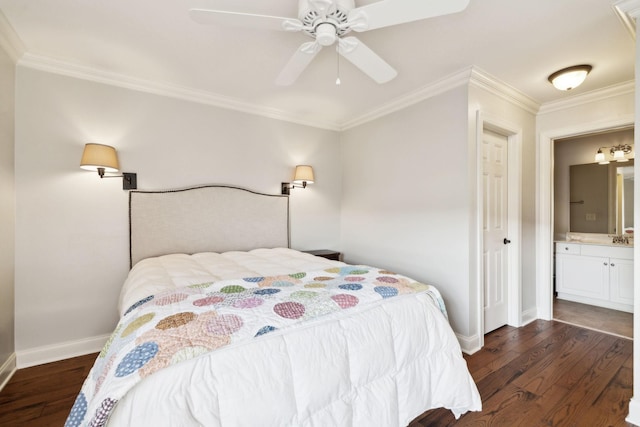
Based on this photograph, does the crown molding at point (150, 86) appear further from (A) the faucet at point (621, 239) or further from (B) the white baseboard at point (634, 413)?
(A) the faucet at point (621, 239)

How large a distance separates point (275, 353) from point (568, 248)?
4265 mm

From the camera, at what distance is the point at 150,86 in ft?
8.69

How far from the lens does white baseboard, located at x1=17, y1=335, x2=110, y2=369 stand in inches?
86.7

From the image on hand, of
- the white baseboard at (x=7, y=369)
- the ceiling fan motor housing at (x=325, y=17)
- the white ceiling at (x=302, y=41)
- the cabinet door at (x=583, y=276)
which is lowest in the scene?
the white baseboard at (x=7, y=369)

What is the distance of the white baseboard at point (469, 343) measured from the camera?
2.44 meters

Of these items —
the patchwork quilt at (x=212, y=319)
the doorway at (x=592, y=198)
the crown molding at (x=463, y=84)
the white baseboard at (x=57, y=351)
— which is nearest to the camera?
the patchwork quilt at (x=212, y=319)

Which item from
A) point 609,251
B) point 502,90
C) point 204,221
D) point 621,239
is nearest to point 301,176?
point 204,221

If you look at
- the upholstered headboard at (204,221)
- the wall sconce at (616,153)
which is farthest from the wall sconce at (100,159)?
the wall sconce at (616,153)

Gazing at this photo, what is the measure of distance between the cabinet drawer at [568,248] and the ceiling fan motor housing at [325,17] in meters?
3.98

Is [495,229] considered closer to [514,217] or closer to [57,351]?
[514,217]

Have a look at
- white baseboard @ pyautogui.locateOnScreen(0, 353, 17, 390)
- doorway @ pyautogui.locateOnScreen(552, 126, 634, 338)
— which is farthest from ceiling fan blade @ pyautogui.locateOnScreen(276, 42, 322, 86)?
doorway @ pyautogui.locateOnScreen(552, 126, 634, 338)

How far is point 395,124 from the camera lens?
3090mm

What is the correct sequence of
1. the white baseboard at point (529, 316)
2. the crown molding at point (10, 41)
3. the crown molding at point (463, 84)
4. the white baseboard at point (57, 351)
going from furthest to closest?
the white baseboard at point (529, 316) < the crown molding at point (463, 84) < the white baseboard at point (57, 351) < the crown molding at point (10, 41)

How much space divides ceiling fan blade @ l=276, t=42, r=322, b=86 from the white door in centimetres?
192
